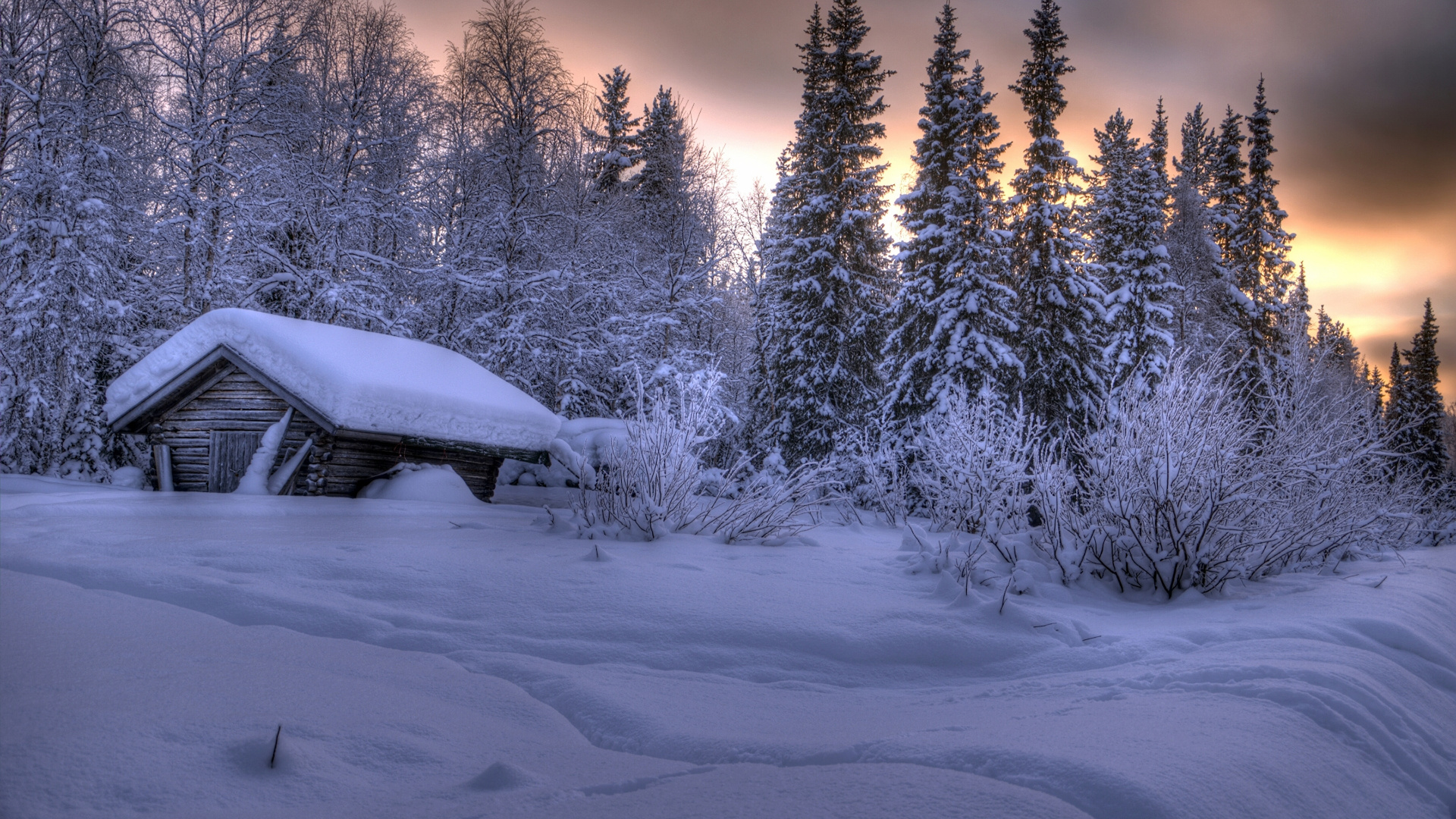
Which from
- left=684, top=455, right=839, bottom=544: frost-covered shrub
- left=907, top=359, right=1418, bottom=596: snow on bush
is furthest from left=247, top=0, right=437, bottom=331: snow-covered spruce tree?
left=907, top=359, right=1418, bottom=596: snow on bush

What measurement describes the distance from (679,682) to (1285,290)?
1142 inches

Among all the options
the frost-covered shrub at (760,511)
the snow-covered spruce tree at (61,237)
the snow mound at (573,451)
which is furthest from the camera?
the snow mound at (573,451)

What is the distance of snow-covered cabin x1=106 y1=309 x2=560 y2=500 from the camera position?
932cm

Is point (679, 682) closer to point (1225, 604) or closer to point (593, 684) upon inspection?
point (593, 684)

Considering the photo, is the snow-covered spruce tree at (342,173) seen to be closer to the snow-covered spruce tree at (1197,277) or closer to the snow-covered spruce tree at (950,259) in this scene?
the snow-covered spruce tree at (950,259)

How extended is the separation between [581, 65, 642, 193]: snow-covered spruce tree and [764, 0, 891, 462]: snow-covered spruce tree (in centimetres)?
790

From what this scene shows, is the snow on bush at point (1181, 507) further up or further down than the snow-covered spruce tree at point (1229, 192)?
further down

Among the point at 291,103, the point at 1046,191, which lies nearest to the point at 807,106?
the point at 1046,191

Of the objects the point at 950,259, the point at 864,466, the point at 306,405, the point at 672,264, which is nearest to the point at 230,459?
the point at 306,405

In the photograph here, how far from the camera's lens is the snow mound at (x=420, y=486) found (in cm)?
1001

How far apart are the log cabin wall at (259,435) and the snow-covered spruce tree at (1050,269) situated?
13.4 m

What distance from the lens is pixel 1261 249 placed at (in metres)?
24.5

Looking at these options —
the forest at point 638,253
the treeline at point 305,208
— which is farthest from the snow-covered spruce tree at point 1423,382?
the treeline at point 305,208

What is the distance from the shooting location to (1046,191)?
1828cm
